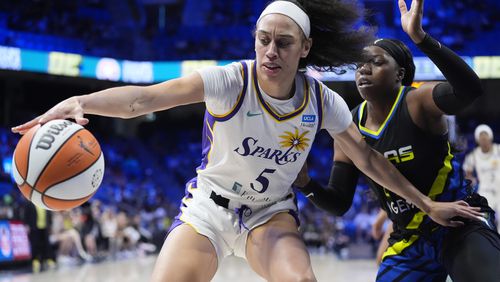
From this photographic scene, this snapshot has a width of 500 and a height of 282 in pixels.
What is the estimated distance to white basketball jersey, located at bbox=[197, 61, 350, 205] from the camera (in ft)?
11.8

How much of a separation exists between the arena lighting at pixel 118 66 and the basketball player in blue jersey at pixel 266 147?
48.5 feet

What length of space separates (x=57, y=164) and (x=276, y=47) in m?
1.32

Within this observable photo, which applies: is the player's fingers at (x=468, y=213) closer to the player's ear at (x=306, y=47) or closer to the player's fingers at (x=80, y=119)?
the player's ear at (x=306, y=47)

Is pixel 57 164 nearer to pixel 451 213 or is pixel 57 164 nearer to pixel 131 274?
pixel 451 213

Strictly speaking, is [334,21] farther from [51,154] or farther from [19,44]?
[19,44]

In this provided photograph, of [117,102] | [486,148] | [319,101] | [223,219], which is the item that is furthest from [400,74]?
[486,148]

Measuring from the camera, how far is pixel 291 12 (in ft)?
12.0

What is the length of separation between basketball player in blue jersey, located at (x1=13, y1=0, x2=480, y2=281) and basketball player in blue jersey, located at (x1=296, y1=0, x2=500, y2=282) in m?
0.18

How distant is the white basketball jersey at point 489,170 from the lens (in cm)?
952

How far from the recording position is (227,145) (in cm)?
368

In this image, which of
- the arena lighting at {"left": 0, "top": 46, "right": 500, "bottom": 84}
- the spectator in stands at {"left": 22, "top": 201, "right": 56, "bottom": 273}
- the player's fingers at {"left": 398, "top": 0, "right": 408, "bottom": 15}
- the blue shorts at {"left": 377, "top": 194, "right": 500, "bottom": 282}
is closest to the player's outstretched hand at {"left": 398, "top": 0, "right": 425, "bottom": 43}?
the player's fingers at {"left": 398, "top": 0, "right": 408, "bottom": 15}

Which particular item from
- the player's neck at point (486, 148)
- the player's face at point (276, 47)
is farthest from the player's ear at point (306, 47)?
the player's neck at point (486, 148)

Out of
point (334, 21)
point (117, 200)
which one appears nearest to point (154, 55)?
point (117, 200)

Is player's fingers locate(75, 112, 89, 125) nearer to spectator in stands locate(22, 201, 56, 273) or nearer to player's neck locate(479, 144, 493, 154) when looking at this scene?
player's neck locate(479, 144, 493, 154)
